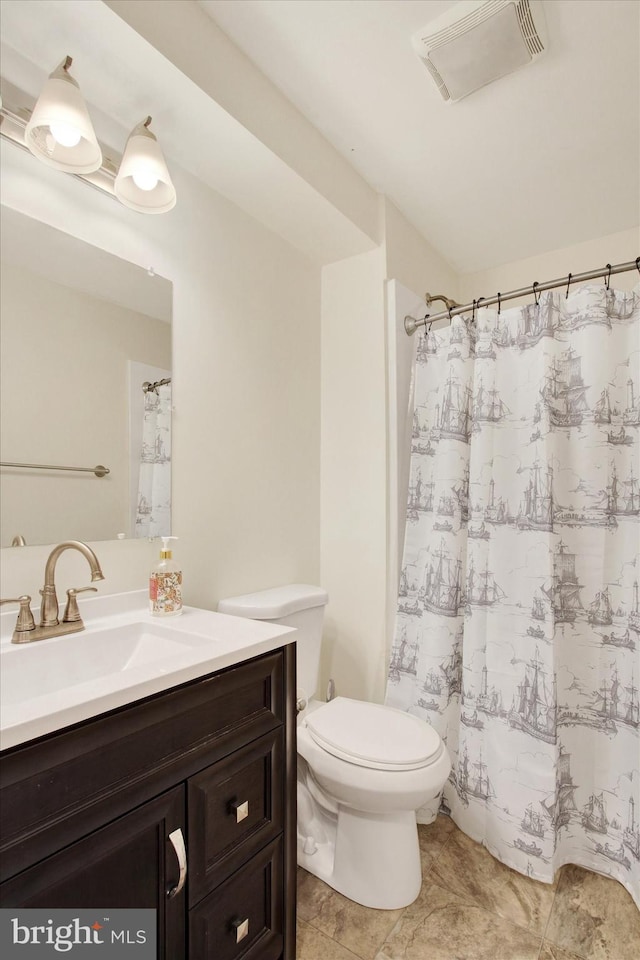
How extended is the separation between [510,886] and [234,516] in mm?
1449

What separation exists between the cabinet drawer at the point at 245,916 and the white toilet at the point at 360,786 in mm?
302

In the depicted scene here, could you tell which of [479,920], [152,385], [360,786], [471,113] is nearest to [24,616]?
[152,385]

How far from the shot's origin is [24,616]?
1079mm

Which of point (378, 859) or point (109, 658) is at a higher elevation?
point (109, 658)

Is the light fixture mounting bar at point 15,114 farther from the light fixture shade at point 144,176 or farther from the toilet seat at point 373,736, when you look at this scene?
the toilet seat at point 373,736

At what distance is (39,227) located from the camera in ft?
4.03

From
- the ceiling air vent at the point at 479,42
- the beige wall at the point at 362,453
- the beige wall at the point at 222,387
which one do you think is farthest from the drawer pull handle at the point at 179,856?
the ceiling air vent at the point at 479,42

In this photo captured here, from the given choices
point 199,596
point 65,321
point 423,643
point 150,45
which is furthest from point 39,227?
point 423,643

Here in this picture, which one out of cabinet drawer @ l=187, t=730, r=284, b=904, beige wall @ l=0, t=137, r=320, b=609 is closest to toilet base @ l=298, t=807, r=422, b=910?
cabinet drawer @ l=187, t=730, r=284, b=904

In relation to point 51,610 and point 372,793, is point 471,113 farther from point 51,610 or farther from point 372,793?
point 372,793

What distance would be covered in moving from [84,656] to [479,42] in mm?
1889

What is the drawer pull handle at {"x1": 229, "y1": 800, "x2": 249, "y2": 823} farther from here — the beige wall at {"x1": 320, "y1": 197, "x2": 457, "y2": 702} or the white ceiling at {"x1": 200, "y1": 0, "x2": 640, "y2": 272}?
the white ceiling at {"x1": 200, "y1": 0, "x2": 640, "y2": 272}

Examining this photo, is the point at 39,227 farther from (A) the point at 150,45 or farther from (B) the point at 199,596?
(B) the point at 199,596

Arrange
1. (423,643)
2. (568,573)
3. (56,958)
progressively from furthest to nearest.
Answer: (423,643) → (568,573) → (56,958)
